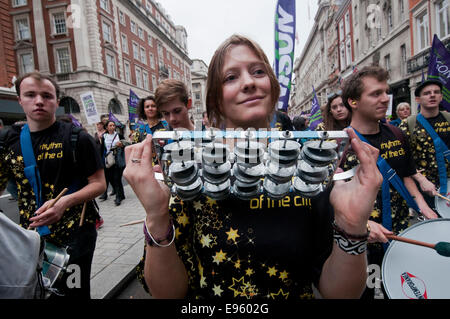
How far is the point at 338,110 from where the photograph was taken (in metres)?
4.26

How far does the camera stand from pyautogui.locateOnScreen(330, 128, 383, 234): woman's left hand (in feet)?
3.14

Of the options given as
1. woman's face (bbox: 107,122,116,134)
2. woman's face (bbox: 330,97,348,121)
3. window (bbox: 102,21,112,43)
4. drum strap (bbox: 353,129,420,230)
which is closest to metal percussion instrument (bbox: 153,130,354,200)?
drum strap (bbox: 353,129,420,230)

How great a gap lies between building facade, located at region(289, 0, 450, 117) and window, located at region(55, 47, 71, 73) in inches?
1057

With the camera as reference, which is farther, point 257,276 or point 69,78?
point 69,78

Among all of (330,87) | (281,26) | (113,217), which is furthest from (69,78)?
(330,87)

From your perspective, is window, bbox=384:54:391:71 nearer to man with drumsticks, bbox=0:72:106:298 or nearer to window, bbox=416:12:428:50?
window, bbox=416:12:428:50

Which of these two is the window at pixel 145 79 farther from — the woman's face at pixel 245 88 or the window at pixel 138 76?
the woman's face at pixel 245 88

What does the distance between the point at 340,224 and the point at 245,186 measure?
1.50ft

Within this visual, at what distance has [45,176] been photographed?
2066 mm

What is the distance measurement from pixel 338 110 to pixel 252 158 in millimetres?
4010

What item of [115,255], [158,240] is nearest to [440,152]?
[158,240]

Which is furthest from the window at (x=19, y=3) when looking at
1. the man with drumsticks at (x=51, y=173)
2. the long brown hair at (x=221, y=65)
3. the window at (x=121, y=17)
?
the long brown hair at (x=221, y=65)
